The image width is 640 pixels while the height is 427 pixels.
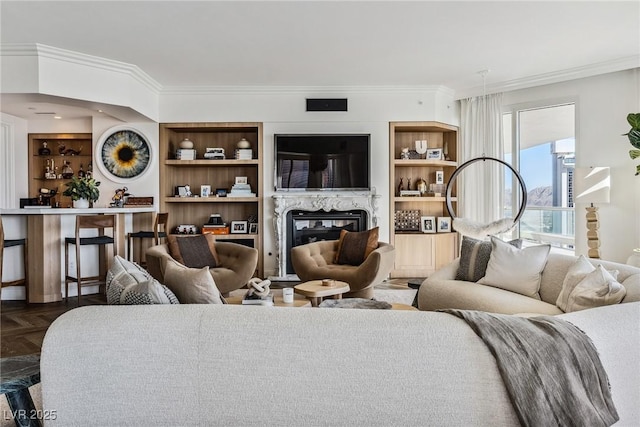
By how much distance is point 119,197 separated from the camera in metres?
5.79

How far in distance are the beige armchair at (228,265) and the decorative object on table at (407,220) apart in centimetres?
266

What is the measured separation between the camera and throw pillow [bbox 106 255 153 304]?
1.96 metres

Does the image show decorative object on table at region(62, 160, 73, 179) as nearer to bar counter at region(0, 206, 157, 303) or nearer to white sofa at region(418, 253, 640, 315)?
bar counter at region(0, 206, 157, 303)

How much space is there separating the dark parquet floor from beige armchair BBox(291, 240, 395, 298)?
2318 mm

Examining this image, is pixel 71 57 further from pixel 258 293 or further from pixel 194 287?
pixel 194 287

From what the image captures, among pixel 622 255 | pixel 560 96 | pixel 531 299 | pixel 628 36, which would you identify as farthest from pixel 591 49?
pixel 531 299

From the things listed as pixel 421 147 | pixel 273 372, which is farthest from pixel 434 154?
Result: pixel 273 372

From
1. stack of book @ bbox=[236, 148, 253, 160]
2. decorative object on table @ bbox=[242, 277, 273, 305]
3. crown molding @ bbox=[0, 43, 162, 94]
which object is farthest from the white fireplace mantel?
decorative object on table @ bbox=[242, 277, 273, 305]

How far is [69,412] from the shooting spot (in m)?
1.49

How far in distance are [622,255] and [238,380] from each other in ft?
17.1

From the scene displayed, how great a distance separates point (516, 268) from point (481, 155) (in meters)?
3.22

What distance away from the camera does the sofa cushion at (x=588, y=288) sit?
2.40 meters

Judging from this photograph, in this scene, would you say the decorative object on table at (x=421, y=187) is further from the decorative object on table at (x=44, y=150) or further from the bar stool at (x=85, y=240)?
the decorative object on table at (x=44, y=150)

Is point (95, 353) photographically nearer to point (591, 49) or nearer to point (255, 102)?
point (255, 102)
